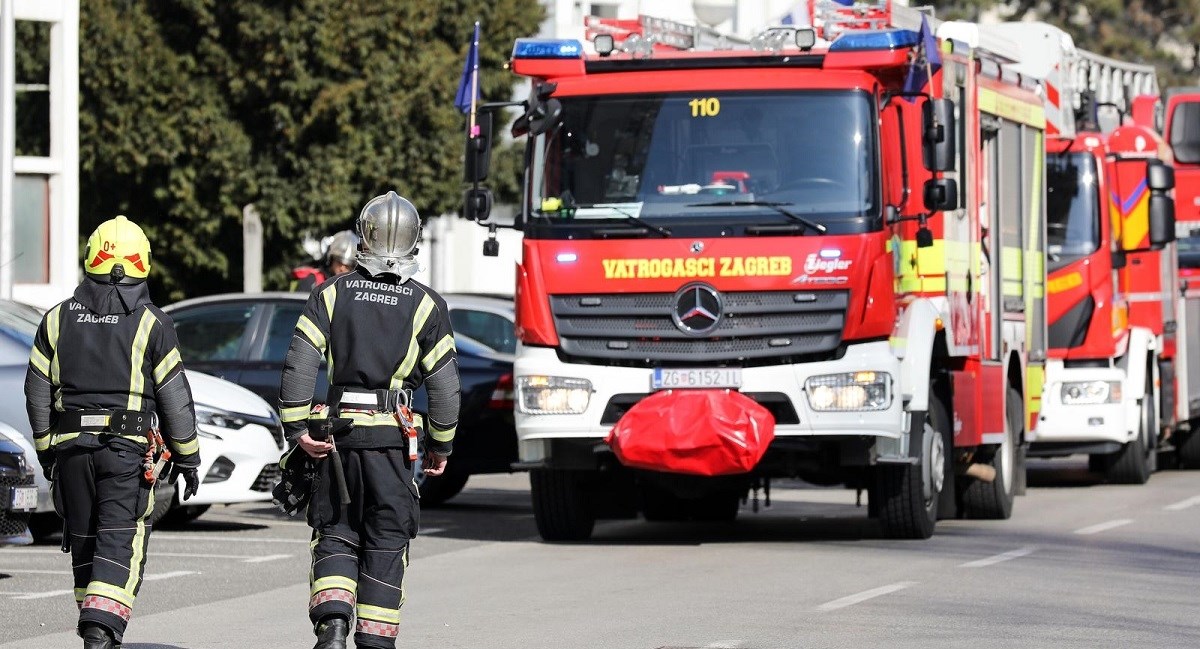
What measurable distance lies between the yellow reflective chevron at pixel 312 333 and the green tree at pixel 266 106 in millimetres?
22830

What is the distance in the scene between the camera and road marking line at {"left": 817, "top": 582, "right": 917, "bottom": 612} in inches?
407

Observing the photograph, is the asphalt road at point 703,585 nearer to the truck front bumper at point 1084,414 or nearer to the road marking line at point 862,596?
the road marking line at point 862,596

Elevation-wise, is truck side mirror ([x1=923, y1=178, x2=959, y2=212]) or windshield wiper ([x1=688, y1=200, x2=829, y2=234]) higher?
truck side mirror ([x1=923, y1=178, x2=959, y2=212])

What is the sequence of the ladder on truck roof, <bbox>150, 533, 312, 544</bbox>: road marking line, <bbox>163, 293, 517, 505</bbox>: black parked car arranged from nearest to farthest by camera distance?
1. <bbox>150, 533, 312, 544</bbox>: road marking line
2. <bbox>163, 293, 517, 505</bbox>: black parked car
3. the ladder on truck roof

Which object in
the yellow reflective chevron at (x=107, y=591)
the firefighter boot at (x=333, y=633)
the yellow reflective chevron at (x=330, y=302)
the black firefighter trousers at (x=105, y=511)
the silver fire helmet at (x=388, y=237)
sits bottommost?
the firefighter boot at (x=333, y=633)

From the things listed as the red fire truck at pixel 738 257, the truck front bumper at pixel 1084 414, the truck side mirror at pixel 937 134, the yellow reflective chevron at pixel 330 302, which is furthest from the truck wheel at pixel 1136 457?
the yellow reflective chevron at pixel 330 302

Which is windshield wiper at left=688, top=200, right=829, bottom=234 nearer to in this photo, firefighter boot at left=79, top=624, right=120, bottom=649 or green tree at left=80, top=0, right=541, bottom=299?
firefighter boot at left=79, top=624, right=120, bottom=649

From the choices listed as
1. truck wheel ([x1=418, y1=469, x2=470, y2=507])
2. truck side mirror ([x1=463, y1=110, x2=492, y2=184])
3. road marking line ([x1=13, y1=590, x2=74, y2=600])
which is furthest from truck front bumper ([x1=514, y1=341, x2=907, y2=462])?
truck wheel ([x1=418, y1=469, x2=470, y2=507])

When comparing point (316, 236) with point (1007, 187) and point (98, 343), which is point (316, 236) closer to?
point (1007, 187)

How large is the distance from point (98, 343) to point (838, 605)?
3.85 m

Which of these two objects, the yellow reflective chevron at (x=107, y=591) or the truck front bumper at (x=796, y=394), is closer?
the yellow reflective chevron at (x=107, y=591)

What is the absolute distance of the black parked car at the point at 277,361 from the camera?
15594 mm

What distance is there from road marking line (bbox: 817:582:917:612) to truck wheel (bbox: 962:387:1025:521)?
4418 millimetres

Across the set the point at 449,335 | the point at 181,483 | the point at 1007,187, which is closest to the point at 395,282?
the point at 449,335
